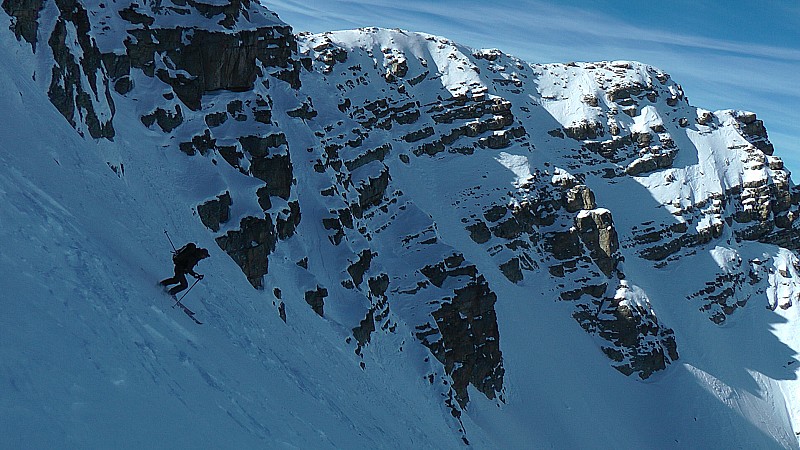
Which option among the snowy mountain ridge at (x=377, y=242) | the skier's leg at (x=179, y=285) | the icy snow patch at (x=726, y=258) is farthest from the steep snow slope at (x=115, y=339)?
the icy snow patch at (x=726, y=258)

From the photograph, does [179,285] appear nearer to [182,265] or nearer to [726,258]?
[182,265]

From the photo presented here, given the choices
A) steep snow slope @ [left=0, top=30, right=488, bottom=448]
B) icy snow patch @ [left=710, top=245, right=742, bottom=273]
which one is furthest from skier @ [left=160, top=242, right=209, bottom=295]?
icy snow patch @ [left=710, top=245, right=742, bottom=273]

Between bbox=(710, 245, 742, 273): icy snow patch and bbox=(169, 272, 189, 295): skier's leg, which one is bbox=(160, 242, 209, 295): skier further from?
bbox=(710, 245, 742, 273): icy snow patch

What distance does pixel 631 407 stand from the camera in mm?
93688

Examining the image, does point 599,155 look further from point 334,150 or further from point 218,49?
point 218,49

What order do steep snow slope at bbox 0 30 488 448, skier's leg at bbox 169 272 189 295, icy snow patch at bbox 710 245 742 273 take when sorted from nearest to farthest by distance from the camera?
1. steep snow slope at bbox 0 30 488 448
2. skier's leg at bbox 169 272 189 295
3. icy snow patch at bbox 710 245 742 273

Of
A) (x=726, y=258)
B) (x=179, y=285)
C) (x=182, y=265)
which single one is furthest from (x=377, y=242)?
(x=726, y=258)

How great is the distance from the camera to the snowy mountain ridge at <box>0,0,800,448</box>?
40.9ft

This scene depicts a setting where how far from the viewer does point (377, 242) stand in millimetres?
71188

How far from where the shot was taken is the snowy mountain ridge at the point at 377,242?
12.5 meters

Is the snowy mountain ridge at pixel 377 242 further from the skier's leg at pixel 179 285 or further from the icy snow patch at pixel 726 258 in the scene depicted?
the icy snow patch at pixel 726 258

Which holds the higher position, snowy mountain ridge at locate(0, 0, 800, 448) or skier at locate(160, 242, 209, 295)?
skier at locate(160, 242, 209, 295)

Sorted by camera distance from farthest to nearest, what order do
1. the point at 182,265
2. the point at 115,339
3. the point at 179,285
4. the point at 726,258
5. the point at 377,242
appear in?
1. the point at 726,258
2. the point at 377,242
3. the point at 179,285
4. the point at 182,265
5. the point at 115,339

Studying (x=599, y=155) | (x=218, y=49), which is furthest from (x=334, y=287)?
(x=599, y=155)
